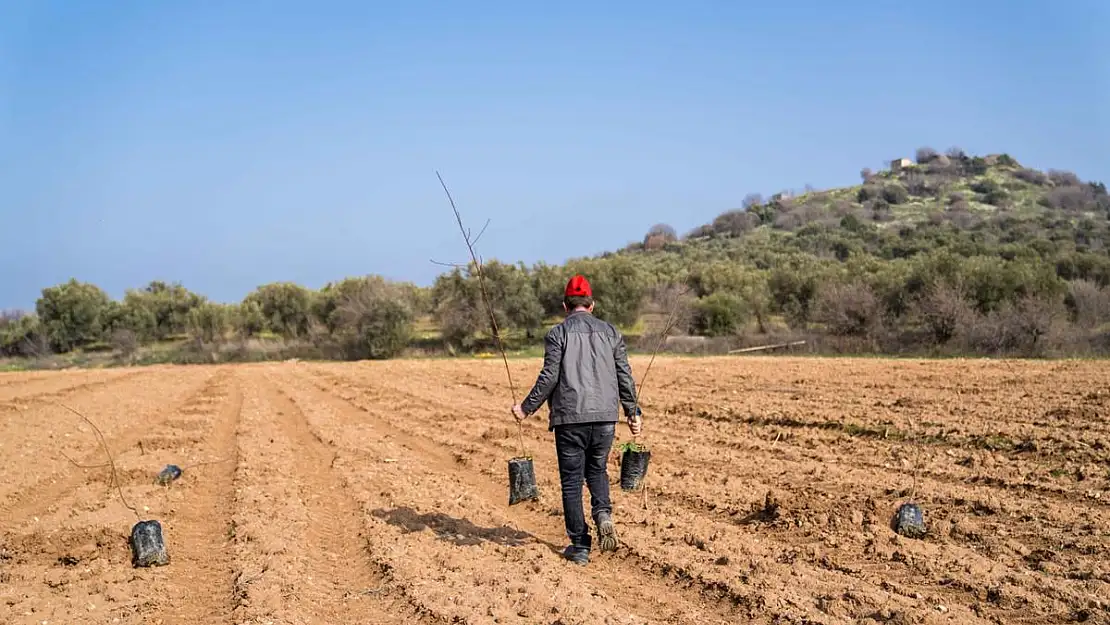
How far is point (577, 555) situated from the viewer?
6152 millimetres

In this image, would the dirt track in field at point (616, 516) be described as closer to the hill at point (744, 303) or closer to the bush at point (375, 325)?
the hill at point (744, 303)

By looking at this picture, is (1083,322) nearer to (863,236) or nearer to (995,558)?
(995,558)

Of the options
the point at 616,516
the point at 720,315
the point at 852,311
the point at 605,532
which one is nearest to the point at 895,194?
the point at 720,315

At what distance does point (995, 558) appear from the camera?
5770 millimetres

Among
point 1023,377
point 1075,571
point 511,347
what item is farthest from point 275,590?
point 511,347

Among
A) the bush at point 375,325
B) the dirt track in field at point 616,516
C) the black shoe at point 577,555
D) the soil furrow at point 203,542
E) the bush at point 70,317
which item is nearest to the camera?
the dirt track in field at point 616,516

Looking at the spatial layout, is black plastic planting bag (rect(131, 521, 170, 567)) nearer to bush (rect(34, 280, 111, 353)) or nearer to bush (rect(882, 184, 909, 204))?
bush (rect(34, 280, 111, 353))

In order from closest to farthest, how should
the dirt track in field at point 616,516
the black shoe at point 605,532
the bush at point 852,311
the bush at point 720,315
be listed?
the dirt track in field at point 616,516 < the black shoe at point 605,532 < the bush at point 852,311 < the bush at point 720,315

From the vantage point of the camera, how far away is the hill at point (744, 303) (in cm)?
3147

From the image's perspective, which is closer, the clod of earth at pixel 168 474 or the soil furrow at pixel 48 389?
the clod of earth at pixel 168 474

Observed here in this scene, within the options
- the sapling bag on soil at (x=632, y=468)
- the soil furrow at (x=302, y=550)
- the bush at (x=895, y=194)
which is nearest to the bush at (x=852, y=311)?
the soil furrow at (x=302, y=550)

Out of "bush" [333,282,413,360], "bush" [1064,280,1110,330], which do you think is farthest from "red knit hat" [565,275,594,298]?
"bush" [333,282,413,360]

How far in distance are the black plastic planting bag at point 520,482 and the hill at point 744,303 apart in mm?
8564

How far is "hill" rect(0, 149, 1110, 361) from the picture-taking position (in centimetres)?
3147
